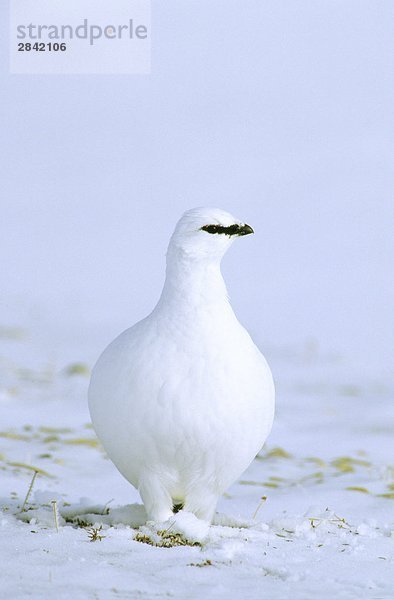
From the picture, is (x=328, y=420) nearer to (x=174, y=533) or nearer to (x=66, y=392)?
(x=66, y=392)

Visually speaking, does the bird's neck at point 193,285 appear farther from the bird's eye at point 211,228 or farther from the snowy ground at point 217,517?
the snowy ground at point 217,517

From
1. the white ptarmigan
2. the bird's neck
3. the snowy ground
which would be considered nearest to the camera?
the snowy ground

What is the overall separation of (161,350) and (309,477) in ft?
7.41

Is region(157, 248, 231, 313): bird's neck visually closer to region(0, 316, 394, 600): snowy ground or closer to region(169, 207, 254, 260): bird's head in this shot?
region(169, 207, 254, 260): bird's head

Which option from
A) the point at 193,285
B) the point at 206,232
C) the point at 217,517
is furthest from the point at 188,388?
the point at 217,517

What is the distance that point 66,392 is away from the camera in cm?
813

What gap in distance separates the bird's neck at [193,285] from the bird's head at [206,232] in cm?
3

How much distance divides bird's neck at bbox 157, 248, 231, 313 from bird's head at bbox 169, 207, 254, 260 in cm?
3

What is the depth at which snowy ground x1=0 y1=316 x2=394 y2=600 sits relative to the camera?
3.37 metres

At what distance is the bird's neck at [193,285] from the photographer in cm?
406

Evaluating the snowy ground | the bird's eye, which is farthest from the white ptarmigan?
the snowy ground

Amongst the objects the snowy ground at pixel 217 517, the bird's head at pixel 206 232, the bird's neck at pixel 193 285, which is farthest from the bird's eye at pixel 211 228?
the snowy ground at pixel 217 517

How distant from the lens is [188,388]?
3.92 meters

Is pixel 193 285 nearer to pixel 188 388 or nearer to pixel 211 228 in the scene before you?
pixel 211 228
